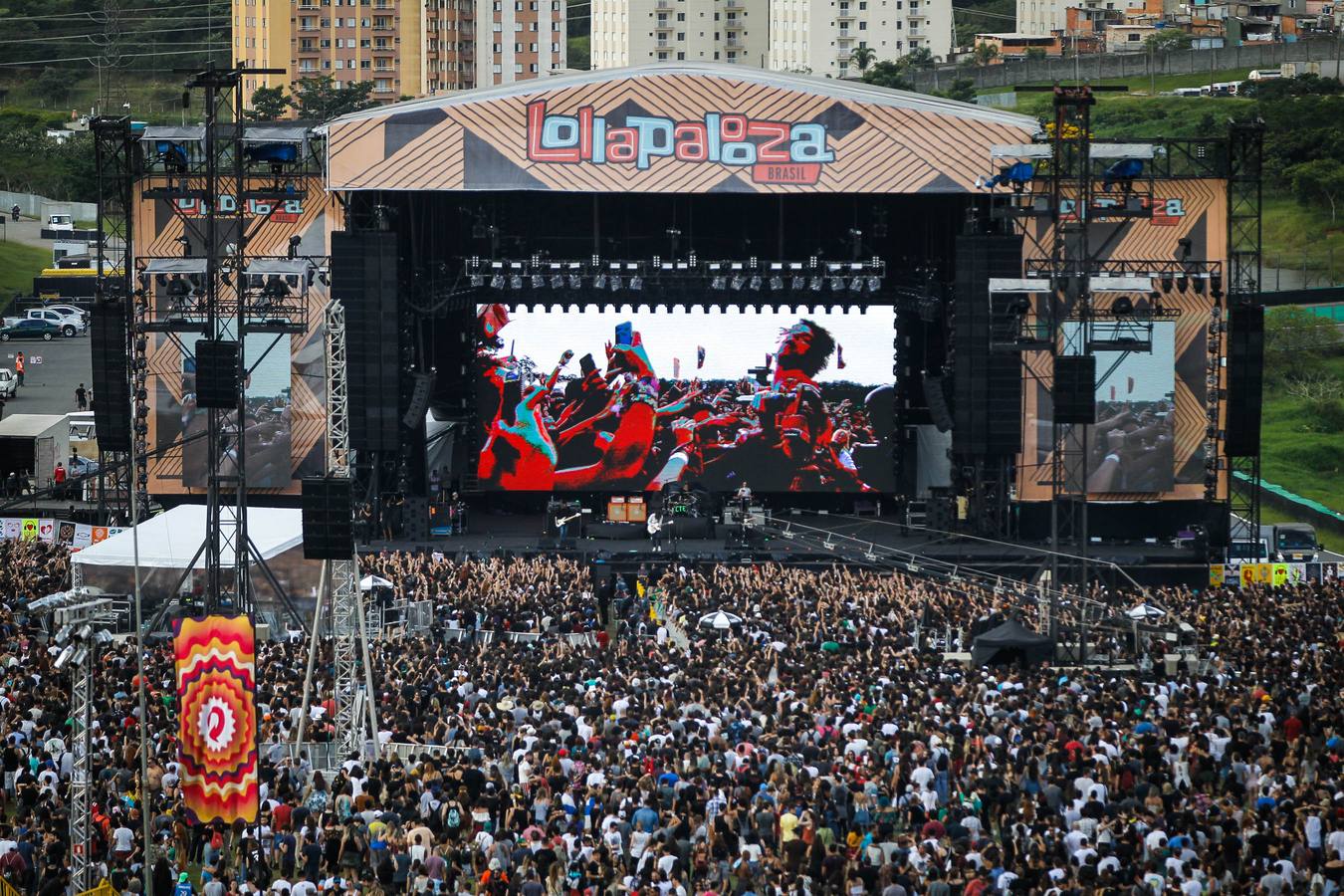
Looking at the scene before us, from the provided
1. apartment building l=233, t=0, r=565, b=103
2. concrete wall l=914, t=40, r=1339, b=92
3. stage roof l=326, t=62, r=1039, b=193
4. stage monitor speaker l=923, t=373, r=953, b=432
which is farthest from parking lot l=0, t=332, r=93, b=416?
concrete wall l=914, t=40, r=1339, b=92

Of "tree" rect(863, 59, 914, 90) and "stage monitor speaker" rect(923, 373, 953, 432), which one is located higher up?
"tree" rect(863, 59, 914, 90)

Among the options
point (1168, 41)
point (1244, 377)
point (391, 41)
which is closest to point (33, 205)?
point (391, 41)

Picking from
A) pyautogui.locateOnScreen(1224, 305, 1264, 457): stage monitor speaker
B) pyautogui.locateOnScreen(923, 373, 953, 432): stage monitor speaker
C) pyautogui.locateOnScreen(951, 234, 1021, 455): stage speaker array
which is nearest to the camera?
pyautogui.locateOnScreen(951, 234, 1021, 455): stage speaker array

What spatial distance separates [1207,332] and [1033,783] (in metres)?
22.9

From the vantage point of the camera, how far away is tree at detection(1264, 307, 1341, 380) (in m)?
65.8

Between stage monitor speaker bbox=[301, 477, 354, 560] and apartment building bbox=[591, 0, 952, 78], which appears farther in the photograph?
apartment building bbox=[591, 0, 952, 78]

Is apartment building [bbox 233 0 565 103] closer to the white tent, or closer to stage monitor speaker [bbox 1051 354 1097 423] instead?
the white tent

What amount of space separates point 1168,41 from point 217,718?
10794 centimetres

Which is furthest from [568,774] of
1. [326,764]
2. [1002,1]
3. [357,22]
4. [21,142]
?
[1002,1]

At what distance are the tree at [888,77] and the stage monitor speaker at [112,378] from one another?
65.6 metres

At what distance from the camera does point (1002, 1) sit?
463 feet

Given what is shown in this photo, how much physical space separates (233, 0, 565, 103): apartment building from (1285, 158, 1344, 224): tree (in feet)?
150

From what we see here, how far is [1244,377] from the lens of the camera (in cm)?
3984

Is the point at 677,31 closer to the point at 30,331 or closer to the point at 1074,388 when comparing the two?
the point at 30,331
